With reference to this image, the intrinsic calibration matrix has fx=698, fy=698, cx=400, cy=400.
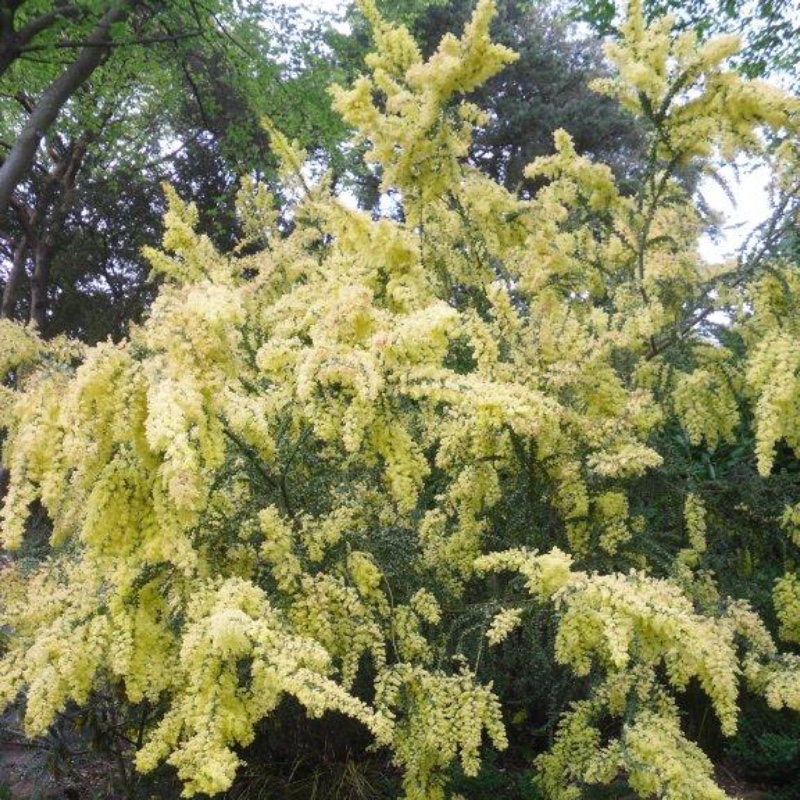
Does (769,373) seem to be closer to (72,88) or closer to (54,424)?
(54,424)

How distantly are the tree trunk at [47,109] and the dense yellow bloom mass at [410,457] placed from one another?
111 inches

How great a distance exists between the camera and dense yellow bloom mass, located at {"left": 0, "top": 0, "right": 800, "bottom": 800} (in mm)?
1998

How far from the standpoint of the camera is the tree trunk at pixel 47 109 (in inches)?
226

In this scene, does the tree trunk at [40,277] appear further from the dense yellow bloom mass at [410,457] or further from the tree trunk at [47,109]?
the dense yellow bloom mass at [410,457]

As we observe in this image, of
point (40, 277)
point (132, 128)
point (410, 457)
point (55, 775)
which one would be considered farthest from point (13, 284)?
point (410, 457)

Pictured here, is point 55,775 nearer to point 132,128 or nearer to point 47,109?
point 47,109

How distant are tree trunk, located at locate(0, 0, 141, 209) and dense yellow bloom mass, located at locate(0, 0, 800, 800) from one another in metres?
2.83

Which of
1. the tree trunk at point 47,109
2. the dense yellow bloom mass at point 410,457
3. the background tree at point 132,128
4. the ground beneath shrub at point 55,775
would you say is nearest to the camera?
the dense yellow bloom mass at point 410,457

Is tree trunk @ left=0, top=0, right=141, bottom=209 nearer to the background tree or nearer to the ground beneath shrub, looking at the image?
the background tree

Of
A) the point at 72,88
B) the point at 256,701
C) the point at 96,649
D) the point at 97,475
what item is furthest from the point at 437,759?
the point at 72,88

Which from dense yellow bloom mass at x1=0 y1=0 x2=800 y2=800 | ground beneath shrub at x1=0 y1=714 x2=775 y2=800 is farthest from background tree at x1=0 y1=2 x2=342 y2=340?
ground beneath shrub at x1=0 y1=714 x2=775 y2=800

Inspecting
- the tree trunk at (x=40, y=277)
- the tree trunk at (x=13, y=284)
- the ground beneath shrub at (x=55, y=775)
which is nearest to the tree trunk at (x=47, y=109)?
the tree trunk at (x=13, y=284)

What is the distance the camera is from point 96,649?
2.22 meters

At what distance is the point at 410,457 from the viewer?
228 centimetres
